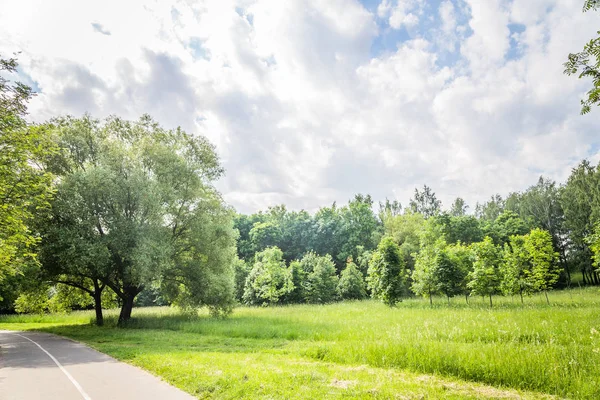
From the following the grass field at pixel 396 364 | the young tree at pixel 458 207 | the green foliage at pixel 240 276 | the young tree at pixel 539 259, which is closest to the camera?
the grass field at pixel 396 364

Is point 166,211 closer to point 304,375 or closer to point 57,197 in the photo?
point 57,197

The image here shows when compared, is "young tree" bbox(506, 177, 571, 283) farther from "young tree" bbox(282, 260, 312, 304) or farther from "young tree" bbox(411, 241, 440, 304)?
"young tree" bbox(282, 260, 312, 304)

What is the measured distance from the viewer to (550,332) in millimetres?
12570

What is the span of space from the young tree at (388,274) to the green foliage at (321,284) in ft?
35.6

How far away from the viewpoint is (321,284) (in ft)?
147

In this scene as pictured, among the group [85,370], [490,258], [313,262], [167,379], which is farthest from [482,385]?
[313,262]

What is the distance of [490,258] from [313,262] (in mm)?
25756

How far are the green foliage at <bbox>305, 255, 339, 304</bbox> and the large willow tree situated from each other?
1734 centimetres

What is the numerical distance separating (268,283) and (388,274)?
18.6 m

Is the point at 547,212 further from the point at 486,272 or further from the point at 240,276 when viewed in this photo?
the point at 240,276

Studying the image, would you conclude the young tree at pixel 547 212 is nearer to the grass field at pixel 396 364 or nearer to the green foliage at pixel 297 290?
the green foliage at pixel 297 290

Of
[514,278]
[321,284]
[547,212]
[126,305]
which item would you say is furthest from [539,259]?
[547,212]

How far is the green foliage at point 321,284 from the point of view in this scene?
1743 inches

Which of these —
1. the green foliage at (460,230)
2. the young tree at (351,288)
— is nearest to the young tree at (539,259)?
the young tree at (351,288)
